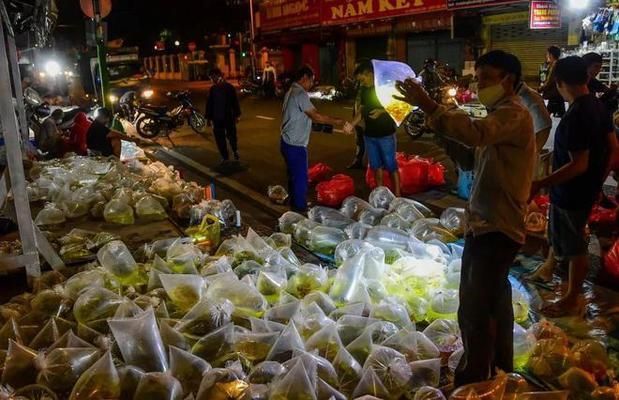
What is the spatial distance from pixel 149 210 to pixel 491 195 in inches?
195

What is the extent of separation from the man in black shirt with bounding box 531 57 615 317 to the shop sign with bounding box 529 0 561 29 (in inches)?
477

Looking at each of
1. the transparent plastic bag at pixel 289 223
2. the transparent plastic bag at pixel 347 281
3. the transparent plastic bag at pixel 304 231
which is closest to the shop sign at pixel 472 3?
the transparent plastic bag at pixel 289 223

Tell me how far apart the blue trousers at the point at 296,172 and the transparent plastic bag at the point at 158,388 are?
4182 mm

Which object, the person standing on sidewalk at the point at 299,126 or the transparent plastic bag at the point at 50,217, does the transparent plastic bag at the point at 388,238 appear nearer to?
the person standing on sidewalk at the point at 299,126

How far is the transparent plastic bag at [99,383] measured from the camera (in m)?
3.03

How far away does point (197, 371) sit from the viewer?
10.6ft

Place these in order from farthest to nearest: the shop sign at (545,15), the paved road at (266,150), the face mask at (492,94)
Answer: the shop sign at (545,15), the paved road at (266,150), the face mask at (492,94)

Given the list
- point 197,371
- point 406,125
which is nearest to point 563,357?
point 197,371

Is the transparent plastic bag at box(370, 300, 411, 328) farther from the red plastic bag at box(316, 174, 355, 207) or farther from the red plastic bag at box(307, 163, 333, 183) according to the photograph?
the red plastic bag at box(307, 163, 333, 183)

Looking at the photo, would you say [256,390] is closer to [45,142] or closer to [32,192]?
[32,192]

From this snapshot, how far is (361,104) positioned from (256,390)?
4804 millimetres

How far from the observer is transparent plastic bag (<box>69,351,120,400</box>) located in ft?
9.94

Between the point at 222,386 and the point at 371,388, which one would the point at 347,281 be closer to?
Answer: the point at 371,388

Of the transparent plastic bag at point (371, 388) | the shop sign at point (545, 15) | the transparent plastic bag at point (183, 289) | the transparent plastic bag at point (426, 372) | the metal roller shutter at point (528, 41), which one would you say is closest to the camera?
the transparent plastic bag at point (371, 388)
